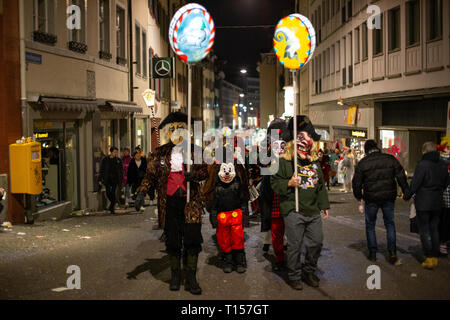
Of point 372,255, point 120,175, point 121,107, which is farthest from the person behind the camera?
point 121,107

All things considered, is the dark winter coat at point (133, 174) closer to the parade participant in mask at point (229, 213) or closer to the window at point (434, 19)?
the parade participant in mask at point (229, 213)

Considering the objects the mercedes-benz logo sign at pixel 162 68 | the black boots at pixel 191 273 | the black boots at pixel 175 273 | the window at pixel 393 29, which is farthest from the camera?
the mercedes-benz logo sign at pixel 162 68

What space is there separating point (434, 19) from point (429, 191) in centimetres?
1294

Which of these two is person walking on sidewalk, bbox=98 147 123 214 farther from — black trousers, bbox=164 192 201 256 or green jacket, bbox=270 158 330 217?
green jacket, bbox=270 158 330 217

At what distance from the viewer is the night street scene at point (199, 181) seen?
7.20 meters

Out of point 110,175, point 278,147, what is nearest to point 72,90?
point 110,175

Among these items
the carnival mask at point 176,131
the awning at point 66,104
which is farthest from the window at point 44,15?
the carnival mask at point 176,131

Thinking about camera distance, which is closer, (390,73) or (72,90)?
(72,90)

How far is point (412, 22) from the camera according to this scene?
21.6 metres

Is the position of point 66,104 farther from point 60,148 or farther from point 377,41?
point 377,41

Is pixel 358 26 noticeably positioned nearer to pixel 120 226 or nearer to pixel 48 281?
pixel 120 226

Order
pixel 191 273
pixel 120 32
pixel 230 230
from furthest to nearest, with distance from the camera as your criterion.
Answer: pixel 120 32, pixel 230 230, pixel 191 273

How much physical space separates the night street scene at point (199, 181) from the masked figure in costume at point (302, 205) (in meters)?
0.02

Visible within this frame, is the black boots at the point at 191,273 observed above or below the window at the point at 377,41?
below
